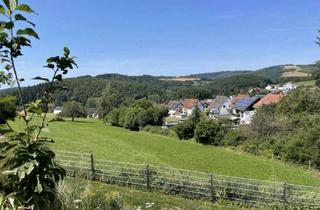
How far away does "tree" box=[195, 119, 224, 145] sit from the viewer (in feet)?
131

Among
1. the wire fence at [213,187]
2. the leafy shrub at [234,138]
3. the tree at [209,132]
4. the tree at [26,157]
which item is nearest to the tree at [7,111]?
the tree at [26,157]

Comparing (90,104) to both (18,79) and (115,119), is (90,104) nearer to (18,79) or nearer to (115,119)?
(115,119)

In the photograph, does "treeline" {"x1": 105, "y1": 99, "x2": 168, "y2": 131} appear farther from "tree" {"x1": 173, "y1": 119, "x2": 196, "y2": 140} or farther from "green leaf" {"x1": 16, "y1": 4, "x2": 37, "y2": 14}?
"green leaf" {"x1": 16, "y1": 4, "x2": 37, "y2": 14}

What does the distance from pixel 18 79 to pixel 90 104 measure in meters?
115

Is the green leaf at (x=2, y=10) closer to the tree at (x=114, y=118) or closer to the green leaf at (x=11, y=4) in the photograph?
the green leaf at (x=11, y=4)

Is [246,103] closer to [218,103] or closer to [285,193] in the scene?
[218,103]

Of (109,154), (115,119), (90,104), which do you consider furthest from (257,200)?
(90,104)

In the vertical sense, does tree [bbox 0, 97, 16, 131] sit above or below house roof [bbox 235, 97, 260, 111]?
above

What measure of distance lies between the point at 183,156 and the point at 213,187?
62.1ft

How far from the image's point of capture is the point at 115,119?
67.9m

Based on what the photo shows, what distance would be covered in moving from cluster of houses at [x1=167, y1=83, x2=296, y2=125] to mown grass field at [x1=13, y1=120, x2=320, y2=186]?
753 centimetres

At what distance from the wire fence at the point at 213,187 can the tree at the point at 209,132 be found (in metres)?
22.7

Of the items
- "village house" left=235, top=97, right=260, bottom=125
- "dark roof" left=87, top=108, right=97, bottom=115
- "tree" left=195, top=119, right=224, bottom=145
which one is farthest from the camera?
"dark roof" left=87, top=108, right=97, bottom=115

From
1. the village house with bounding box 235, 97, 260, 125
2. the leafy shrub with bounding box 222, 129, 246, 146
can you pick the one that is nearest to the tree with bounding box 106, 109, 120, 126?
the village house with bounding box 235, 97, 260, 125
